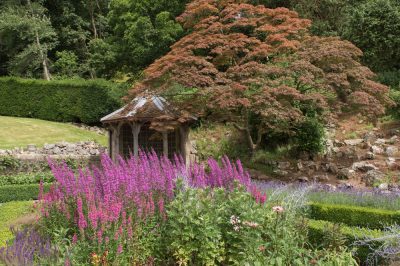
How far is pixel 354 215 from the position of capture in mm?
7789

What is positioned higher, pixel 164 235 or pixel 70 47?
pixel 70 47

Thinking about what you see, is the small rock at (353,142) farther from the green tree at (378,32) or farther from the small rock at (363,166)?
the green tree at (378,32)

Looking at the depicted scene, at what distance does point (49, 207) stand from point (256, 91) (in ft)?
25.6

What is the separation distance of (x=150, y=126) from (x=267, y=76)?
376cm

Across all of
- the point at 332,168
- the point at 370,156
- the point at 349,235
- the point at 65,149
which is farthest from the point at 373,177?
the point at 65,149

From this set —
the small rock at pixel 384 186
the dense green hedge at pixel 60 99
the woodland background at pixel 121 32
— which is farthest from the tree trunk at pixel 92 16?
the small rock at pixel 384 186

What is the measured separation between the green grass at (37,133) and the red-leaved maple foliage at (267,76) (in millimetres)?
8887

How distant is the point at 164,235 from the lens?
5.35 metres

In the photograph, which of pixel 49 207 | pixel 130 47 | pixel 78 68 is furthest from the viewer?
pixel 78 68

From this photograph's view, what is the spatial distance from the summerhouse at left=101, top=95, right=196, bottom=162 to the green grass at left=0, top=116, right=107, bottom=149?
523cm

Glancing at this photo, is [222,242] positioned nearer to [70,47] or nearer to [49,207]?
[49,207]

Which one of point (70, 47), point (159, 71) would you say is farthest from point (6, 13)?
point (159, 71)

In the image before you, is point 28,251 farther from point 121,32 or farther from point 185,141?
point 121,32

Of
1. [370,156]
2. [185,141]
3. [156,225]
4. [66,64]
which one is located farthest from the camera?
[66,64]
